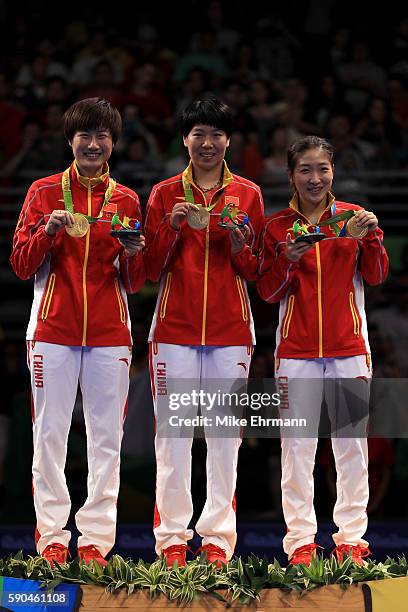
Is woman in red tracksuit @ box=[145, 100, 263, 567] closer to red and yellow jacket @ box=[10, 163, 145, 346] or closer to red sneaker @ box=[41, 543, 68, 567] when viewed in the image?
red and yellow jacket @ box=[10, 163, 145, 346]

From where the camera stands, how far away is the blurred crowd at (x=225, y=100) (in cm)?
705

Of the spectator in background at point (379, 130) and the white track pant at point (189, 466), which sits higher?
the spectator in background at point (379, 130)

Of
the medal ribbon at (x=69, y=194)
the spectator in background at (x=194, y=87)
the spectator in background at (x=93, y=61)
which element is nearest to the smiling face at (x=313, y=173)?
the medal ribbon at (x=69, y=194)

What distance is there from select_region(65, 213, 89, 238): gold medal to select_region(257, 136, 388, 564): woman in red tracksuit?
82 centimetres

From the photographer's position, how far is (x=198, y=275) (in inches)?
199

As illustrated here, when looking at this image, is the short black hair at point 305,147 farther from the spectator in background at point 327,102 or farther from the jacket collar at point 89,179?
the spectator in background at point 327,102

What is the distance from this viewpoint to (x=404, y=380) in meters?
7.19

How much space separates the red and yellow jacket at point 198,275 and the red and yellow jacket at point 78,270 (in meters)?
0.12

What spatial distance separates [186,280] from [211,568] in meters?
1.25

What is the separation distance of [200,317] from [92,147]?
0.89 m

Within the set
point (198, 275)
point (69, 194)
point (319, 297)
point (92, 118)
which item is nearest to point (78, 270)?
point (69, 194)

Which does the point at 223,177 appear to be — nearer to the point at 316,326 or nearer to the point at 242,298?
the point at 242,298

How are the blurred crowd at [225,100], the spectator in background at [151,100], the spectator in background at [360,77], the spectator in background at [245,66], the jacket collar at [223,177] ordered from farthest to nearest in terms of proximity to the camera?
the spectator in background at [245,66]
the spectator in background at [360,77]
the spectator in background at [151,100]
the blurred crowd at [225,100]
the jacket collar at [223,177]

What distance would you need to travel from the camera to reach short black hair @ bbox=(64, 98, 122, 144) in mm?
5012
